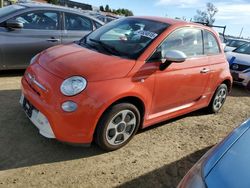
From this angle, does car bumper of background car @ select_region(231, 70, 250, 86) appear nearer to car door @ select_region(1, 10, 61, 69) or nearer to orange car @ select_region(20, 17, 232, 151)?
orange car @ select_region(20, 17, 232, 151)

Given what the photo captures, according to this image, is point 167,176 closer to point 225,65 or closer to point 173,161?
point 173,161

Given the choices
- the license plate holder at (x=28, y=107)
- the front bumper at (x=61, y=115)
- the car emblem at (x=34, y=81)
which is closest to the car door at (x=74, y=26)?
the car emblem at (x=34, y=81)

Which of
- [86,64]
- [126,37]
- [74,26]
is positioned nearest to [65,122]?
[86,64]

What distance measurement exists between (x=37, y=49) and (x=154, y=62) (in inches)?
131

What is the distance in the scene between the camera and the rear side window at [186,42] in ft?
14.3

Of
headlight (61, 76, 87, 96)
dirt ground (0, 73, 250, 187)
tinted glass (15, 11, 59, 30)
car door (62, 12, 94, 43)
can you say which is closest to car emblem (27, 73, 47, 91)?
headlight (61, 76, 87, 96)

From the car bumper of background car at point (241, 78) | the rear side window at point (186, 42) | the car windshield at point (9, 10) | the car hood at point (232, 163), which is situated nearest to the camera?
the car hood at point (232, 163)

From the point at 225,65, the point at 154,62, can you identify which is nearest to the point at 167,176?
the point at 154,62

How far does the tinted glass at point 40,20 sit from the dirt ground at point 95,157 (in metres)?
1.95

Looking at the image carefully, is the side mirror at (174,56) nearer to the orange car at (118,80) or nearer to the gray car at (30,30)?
the orange car at (118,80)

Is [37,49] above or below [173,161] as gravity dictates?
above

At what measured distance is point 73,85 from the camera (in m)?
Answer: 3.46

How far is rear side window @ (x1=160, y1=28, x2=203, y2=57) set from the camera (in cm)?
435

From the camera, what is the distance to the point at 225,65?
221 inches
